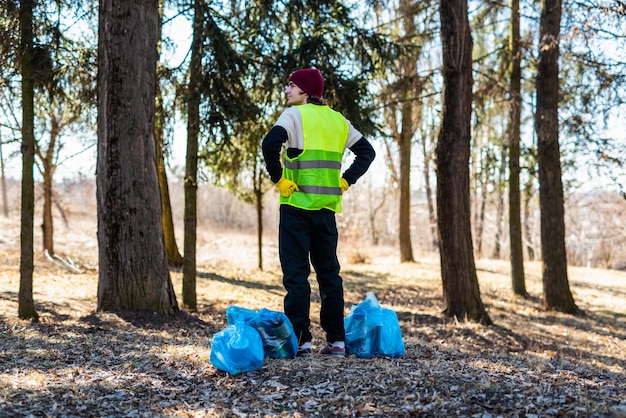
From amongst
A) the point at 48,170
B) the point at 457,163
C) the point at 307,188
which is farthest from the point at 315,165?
the point at 48,170

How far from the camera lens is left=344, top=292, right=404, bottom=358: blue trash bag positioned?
4828mm

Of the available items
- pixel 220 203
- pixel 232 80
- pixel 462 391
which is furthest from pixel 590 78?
pixel 220 203

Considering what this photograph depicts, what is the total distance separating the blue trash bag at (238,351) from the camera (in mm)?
4066

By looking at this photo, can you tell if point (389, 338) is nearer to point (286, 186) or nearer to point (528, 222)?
point (286, 186)

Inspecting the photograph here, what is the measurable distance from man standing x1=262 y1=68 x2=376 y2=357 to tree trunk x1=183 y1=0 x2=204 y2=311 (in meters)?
4.32

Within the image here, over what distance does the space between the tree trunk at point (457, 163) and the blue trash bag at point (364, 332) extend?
407 centimetres

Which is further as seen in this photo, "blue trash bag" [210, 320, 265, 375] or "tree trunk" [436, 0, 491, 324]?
"tree trunk" [436, 0, 491, 324]

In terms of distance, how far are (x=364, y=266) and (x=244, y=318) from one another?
48.5ft

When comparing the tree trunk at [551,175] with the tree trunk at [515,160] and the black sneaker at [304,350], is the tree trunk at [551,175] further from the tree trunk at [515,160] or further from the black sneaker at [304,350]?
the black sneaker at [304,350]

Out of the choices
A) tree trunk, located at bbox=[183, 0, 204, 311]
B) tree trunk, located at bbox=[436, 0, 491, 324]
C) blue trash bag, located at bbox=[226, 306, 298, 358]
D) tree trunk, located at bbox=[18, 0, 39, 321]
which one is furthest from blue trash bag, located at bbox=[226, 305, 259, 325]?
tree trunk, located at bbox=[436, 0, 491, 324]

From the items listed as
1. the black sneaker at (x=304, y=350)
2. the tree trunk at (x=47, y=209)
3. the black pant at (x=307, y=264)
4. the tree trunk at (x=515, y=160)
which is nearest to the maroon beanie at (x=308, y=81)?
the black pant at (x=307, y=264)

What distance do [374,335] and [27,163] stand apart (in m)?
4.45

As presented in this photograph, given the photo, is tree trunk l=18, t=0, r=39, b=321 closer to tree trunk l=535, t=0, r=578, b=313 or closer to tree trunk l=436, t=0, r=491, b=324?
tree trunk l=436, t=0, r=491, b=324

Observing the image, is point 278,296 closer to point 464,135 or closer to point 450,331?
point 450,331
